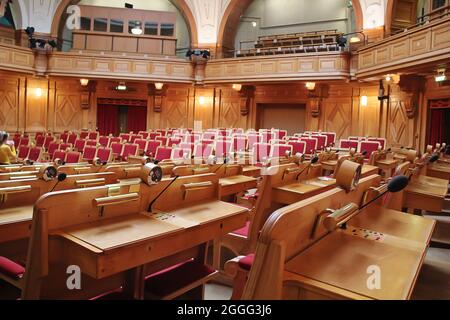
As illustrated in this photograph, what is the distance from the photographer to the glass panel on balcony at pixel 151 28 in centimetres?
1493

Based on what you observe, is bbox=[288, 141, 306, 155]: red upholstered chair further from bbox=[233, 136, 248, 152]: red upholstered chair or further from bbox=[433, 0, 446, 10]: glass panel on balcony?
bbox=[433, 0, 446, 10]: glass panel on balcony

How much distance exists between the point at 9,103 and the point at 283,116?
32.2 feet

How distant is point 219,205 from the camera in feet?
9.58

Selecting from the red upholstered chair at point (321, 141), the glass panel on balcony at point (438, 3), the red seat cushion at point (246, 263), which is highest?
the glass panel on balcony at point (438, 3)

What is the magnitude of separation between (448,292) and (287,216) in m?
1.87

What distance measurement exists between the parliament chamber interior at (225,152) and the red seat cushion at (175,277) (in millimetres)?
14

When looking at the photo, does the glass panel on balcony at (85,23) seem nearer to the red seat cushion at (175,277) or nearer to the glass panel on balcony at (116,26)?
the glass panel on balcony at (116,26)

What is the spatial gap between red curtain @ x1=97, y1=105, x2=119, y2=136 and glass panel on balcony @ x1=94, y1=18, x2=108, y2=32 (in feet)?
9.73

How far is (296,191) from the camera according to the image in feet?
A: 12.1

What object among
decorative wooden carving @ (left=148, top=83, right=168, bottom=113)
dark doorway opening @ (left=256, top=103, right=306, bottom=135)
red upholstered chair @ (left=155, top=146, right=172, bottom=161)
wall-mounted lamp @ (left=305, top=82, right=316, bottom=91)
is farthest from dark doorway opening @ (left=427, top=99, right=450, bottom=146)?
decorative wooden carving @ (left=148, top=83, right=168, bottom=113)

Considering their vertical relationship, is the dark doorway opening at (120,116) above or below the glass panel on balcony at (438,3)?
below

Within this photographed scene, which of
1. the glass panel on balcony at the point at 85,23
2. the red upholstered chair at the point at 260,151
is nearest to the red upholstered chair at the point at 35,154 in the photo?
the red upholstered chair at the point at 260,151

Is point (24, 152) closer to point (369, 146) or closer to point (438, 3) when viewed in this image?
point (369, 146)

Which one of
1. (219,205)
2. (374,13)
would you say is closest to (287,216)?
(219,205)
